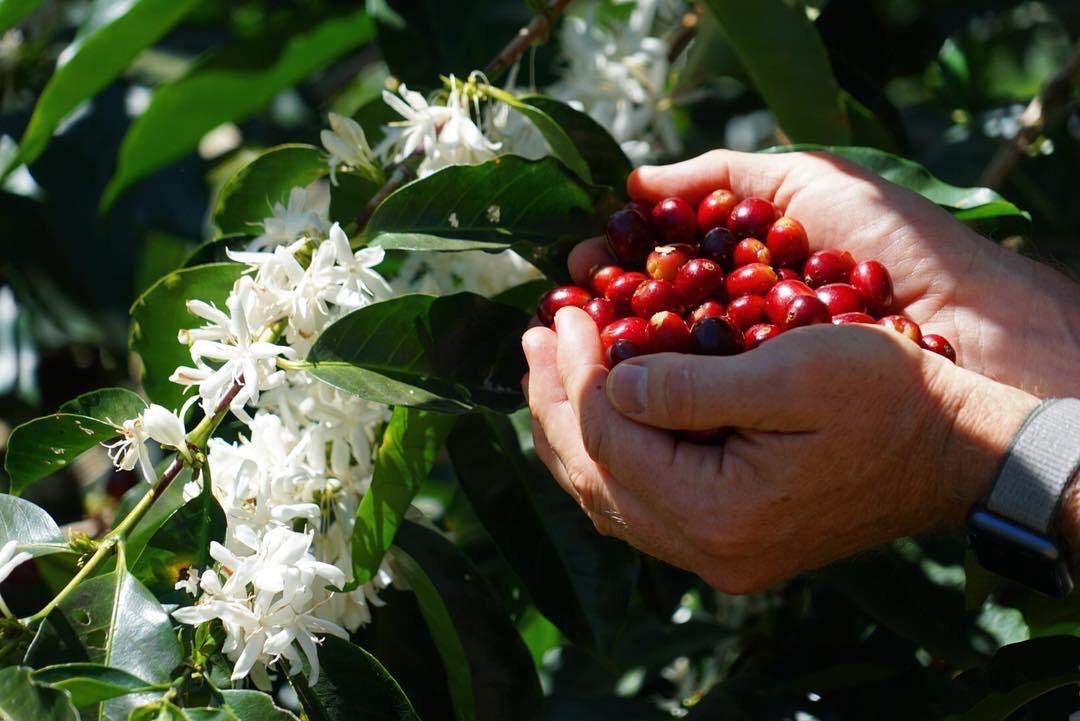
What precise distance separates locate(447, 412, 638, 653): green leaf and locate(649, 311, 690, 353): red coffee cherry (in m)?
0.24

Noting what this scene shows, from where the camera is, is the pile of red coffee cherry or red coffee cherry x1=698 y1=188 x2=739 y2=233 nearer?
the pile of red coffee cherry

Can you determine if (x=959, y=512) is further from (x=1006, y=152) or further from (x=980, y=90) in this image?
(x=980, y=90)

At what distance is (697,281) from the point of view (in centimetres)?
127

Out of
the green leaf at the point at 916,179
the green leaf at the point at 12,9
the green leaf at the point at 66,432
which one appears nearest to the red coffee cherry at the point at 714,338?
the green leaf at the point at 916,179

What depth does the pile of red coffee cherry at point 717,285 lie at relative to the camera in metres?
1.19

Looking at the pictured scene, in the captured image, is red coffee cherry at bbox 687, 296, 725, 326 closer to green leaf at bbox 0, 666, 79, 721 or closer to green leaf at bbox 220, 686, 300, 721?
green leaf at bbox 220, 686, 300, 721

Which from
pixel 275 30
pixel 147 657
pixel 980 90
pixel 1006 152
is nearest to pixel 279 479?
pixel 147 657

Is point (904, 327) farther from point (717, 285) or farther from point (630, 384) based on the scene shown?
point (630, 384)

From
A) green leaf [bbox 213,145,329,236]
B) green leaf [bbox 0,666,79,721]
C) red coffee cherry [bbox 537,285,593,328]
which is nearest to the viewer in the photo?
green leaf [bbox 0,666,79,721]

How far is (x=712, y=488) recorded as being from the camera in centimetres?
108

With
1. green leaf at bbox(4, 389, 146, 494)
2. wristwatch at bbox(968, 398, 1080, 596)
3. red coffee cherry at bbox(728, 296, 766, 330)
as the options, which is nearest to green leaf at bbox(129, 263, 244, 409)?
green leaf at bbox(4, 389, 146, 494)

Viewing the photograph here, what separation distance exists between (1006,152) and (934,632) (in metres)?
0.80

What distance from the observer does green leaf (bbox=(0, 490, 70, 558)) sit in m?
1.03

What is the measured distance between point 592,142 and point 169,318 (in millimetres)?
538
